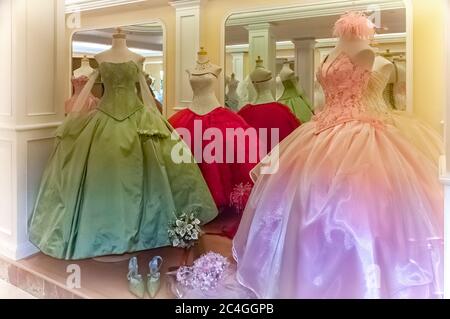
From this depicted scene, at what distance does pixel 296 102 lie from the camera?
165 cm

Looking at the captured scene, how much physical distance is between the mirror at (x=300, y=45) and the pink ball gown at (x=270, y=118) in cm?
4

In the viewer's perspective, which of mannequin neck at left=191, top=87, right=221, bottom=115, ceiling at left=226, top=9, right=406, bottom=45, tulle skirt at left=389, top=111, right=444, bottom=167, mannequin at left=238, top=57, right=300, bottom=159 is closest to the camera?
tulle skirt at left=389, top=111, right=444, bottom=167

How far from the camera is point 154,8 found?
1912 millimetres

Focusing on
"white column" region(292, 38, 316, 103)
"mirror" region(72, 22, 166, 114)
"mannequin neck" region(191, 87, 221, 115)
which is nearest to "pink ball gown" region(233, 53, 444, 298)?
"white column" region(292, 38, 316, 103)

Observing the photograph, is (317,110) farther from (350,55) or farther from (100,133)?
(100,133)

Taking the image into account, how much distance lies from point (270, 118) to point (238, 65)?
0.26m

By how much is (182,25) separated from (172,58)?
15cm

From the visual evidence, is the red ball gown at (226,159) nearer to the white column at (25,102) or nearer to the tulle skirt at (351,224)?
the tulle skirt at (351,224)

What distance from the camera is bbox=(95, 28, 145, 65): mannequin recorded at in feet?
6.04

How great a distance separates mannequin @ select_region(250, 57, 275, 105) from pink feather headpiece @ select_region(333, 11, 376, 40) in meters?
0.34

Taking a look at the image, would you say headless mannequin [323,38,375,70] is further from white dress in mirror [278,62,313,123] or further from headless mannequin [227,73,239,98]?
headless mannequin [227,73,239,98]

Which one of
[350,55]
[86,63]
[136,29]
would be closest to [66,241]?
[86,63]

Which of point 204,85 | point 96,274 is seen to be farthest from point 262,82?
point 96,274
